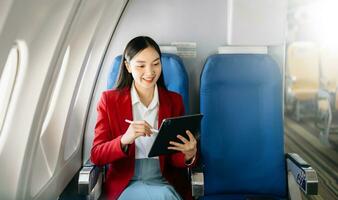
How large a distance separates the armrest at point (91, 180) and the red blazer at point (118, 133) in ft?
0.22

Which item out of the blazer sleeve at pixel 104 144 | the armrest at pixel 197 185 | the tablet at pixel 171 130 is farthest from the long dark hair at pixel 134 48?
the armrest at pixel 197 185

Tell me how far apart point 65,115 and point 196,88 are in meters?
0.94

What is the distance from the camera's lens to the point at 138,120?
6.69 feet

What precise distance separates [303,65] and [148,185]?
5563 mm

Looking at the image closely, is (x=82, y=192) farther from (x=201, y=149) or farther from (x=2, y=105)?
(x=201, y=149)

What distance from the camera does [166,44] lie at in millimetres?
2723

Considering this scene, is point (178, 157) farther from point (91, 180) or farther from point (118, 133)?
point (91, 180)

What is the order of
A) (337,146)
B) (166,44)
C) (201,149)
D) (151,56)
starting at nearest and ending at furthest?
1. (151,56)
2. (201,149)
3. (166,44)
4. (337,146)

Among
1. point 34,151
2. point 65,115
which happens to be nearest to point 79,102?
point 65,115

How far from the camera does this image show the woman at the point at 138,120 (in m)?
1.92

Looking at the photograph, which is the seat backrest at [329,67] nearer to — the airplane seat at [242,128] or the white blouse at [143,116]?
the airplane seat at [242,128]

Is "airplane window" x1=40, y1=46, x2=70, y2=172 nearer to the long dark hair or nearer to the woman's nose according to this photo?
the long dark hair

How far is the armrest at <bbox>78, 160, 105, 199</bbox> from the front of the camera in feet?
6.45

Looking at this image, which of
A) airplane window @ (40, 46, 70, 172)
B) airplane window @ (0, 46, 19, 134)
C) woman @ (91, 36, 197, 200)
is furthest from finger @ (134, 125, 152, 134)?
airplane window @ (40, 46, 70, 172)
